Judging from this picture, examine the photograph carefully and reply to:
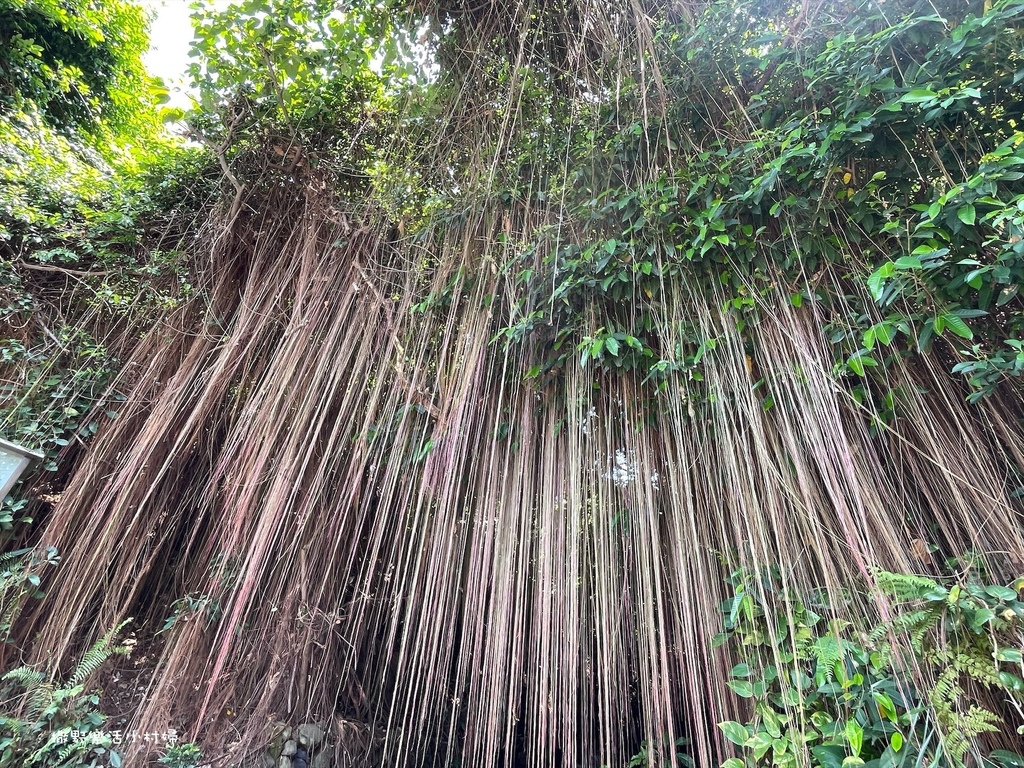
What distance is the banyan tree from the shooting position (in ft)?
2.94

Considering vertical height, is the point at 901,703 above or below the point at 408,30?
below

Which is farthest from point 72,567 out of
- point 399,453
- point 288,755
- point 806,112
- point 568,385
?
point 806,112

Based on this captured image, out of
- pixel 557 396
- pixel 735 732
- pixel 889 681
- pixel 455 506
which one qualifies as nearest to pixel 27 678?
pixel 455 506

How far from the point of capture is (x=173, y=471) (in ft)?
5.50

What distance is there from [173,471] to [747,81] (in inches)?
95.2

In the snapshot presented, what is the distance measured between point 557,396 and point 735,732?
35.1 inches

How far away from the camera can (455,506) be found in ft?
4.25

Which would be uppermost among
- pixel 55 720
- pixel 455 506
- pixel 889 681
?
pixel 455 506

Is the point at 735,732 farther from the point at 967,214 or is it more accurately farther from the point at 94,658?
the point at 94,658

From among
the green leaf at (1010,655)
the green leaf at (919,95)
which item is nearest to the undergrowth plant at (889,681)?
the green leaf at (1010,655)

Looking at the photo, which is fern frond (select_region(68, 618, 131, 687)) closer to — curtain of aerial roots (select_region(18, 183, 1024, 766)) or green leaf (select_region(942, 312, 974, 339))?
curtain of aerial roots (select_region(18, 183, 1024, 766))

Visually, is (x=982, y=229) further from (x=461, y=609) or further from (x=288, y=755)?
(x=288, y=755)

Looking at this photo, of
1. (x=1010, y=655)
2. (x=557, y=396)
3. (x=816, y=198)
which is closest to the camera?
(x=1010, y=655)

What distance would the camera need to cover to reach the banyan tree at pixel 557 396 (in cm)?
90
